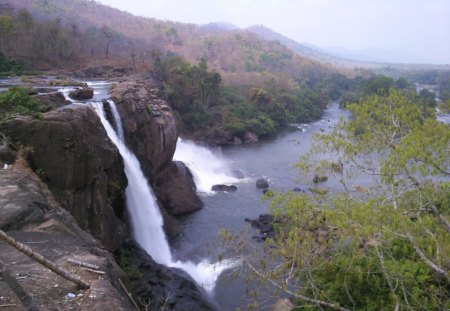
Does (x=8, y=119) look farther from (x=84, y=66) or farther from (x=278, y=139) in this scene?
(x=278, y=139)

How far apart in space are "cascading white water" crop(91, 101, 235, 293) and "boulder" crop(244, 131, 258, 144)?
87.2 feet

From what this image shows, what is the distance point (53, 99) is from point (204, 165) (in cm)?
1774

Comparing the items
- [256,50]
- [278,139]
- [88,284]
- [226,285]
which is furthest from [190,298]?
[256,50]

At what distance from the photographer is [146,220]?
63.8ft

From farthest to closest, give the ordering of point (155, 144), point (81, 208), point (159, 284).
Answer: point (155, 144), point (159, 284), point (81, 208)

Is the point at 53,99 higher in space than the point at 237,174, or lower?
higher

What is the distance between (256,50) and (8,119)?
12266 centimetres

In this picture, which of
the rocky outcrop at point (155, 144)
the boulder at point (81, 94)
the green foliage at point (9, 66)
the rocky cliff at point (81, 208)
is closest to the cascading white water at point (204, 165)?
the rocky outcrop at point (155, 144)

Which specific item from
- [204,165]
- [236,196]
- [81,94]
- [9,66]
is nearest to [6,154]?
[81,94]

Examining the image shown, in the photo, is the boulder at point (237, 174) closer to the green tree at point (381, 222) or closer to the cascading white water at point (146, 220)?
the cascading white water at point (146, 220)

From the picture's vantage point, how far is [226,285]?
55.2 feet

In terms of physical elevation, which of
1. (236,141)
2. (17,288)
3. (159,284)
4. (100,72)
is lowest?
(236,141)

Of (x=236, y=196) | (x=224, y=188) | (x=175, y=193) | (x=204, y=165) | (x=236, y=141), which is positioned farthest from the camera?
(x=236, y=141)

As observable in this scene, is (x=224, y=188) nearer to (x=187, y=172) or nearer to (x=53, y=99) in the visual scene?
(x=187, y=172)
